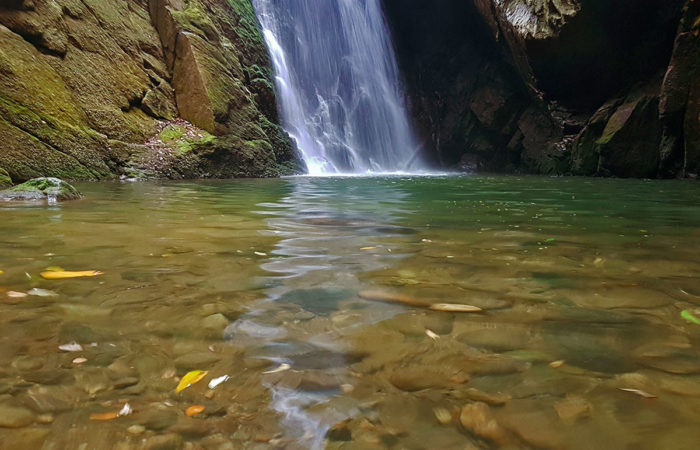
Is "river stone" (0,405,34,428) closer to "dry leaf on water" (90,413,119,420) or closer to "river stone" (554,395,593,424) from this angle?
"dry leaf on water" (90,413,119,420)

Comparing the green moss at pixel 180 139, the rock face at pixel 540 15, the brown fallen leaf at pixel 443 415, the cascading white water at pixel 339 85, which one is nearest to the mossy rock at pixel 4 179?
the green moss at pixel 180 139

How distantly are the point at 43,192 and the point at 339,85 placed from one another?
51.3 feet

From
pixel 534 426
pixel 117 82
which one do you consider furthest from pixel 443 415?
pixel 117 82

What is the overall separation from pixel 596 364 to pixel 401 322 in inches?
24.3

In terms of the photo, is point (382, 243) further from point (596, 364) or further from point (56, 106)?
point (56, 106)

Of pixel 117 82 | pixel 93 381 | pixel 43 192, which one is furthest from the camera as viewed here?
pixel 117 82

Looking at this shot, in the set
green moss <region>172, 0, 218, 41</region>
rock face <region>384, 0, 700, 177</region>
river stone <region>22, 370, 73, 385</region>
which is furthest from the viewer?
green moss <region>172, 0, 218, 41</region>

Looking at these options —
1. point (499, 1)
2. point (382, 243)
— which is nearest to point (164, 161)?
point (382, 243)

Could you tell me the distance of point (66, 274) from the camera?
2023 millimetres

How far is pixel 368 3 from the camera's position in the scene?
2189 centimetres

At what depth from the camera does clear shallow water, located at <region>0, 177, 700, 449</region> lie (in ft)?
3.10

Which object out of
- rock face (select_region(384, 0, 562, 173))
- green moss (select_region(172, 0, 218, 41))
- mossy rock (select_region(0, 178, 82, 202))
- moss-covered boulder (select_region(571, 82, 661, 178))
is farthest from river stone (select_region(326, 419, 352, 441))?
rock face (select_region(384, 0, 562, 173))

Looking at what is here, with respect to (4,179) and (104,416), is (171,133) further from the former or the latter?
(104,416)

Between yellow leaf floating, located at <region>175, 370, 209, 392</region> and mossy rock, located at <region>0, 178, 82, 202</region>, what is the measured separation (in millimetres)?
5308
